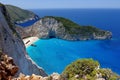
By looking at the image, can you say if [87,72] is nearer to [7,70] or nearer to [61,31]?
[7,70]

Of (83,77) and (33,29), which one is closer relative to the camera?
(83,77)

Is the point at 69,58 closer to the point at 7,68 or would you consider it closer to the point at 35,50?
the point at 35,50

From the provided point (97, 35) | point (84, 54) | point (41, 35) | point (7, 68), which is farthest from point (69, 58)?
point (7, 68)

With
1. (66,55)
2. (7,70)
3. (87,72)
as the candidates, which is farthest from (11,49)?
(66,55)

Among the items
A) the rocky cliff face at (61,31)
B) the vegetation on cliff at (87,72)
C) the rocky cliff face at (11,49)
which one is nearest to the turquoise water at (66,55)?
the rocky cliff face at (61,31)

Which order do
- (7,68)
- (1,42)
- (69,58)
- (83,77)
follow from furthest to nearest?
(69,58), (1,42), (83,77), (7,68)

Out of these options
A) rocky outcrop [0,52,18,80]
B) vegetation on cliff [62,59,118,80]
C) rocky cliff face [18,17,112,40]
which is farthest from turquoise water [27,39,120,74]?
rocky outcrop [0,52,18,80]

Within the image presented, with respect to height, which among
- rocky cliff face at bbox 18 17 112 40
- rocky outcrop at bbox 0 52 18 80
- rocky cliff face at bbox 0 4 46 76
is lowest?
rocky cliff face at bbox 18 17 112 40

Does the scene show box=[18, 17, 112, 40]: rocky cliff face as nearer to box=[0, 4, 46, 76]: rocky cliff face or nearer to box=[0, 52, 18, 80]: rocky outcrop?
box=[0, 4, 46, 76]: rocky cliff face
